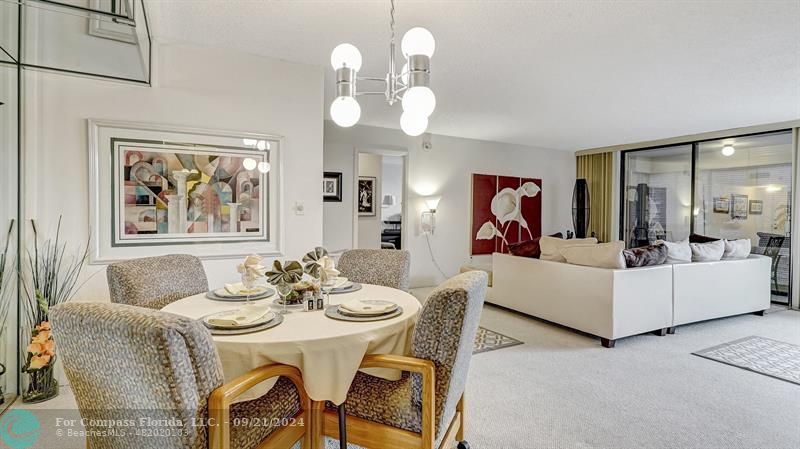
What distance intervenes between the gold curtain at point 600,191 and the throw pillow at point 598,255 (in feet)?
12.1

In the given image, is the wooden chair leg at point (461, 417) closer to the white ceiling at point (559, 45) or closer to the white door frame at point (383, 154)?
the white ceiling at point (559, 45)

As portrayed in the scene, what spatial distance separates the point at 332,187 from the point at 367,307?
372 centimetres

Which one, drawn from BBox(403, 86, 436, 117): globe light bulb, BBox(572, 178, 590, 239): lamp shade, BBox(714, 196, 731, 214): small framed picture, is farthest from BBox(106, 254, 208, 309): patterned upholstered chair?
BBox(714, 196, 731, 214): small framed picture

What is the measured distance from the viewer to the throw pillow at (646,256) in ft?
11.3

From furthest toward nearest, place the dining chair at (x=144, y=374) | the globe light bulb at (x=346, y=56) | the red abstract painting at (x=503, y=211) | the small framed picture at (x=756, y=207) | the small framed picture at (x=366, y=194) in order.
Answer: the small framed picture at (x=366, y=194) → the red abstract painting at (x=503, y=211) → the small framed picture at (x=756, y=207) → the globe light bulb at (x=346, y=56) → the dining chair at (x=144, y=374)

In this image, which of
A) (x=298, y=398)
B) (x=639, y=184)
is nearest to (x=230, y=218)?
(x=298, y=398)

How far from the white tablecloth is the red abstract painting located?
4905mm

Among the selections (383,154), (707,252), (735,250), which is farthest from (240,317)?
(735,250)

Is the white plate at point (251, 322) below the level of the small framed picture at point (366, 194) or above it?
below

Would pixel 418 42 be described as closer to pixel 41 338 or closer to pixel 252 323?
pixel 252 323

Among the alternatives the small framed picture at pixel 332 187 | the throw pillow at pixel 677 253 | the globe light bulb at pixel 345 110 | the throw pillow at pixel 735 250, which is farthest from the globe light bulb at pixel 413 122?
the throw pillow at pixel 735 250

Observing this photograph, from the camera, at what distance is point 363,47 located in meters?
2.85

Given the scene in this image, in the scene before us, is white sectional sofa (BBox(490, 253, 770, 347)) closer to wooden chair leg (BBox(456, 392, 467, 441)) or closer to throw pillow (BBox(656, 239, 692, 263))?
throw pillow (BBox(656, 239, 692, 263))

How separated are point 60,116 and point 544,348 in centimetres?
379
